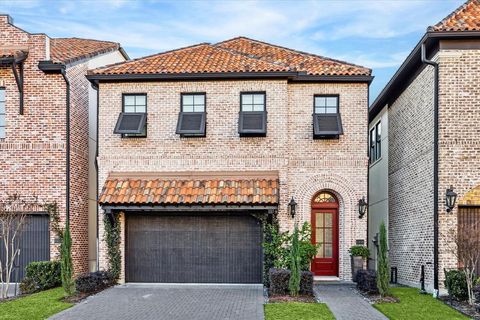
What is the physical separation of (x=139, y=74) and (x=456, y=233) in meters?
10.4

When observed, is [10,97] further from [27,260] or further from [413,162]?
[413,162]

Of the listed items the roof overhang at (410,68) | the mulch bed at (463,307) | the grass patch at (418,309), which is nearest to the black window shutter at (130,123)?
the roof overhang at (410,68)

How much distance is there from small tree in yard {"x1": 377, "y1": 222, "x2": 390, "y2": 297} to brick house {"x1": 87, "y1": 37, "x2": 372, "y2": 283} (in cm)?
313

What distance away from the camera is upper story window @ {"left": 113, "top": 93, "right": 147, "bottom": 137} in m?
16.6

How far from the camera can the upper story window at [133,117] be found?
54.6ft

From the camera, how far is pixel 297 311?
11938 mm

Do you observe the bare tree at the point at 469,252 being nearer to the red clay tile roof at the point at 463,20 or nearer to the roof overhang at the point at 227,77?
the red clay tile roof at the point at 463,20

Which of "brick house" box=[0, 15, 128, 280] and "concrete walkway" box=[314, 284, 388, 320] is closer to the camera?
"concrete walkway" box=[314, 284, 388, 320]

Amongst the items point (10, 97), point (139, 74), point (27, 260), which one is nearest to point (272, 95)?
point (139, 74)

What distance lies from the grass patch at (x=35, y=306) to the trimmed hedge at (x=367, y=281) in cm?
769

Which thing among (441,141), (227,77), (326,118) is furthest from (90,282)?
(441,141)

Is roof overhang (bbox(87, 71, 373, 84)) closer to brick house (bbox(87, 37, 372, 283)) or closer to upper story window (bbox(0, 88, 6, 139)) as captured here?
brick house (bbox(87, 37, 372, 283))

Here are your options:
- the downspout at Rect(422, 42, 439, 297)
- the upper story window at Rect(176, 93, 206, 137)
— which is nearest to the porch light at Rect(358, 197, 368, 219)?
the downspout at Rect(422, 42, 439, 297)

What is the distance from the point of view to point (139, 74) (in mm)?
16859
